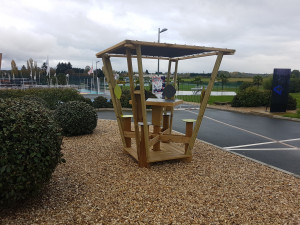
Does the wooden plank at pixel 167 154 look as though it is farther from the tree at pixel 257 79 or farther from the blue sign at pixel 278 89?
the tree at pixel 257 79

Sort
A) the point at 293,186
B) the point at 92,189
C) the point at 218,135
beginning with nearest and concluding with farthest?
the point at 92,189 < the point at 293,186 < the point at 218,135

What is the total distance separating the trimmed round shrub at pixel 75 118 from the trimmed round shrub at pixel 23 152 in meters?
3.77

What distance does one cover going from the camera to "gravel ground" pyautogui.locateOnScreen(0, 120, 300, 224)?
2873mm

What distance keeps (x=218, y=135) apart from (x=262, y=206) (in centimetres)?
489

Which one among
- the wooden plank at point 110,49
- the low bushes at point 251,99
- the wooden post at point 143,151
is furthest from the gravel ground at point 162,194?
the low bushes at point 251,99

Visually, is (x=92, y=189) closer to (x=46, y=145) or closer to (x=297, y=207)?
(x=46, y=145)

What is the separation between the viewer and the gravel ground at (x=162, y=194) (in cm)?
287

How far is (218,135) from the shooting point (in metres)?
8.05

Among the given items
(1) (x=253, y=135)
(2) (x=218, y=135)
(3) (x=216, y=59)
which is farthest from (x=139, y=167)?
(1) (x=253, y=135)

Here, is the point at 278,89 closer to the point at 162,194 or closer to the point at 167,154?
the point at 167,154

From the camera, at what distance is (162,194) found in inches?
137

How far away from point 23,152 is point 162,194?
203 centimetres

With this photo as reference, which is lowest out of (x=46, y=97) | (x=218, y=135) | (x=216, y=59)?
(x=218, y=135)

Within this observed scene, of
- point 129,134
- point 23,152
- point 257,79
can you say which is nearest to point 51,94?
point 129,134
